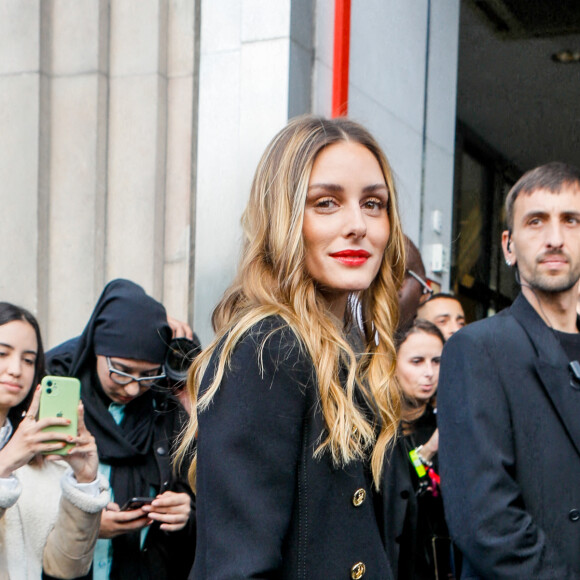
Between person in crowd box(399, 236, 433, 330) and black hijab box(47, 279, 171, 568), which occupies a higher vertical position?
person in crowd box(399, 236, 433, 330)

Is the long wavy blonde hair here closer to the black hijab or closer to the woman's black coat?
the woman's black coat

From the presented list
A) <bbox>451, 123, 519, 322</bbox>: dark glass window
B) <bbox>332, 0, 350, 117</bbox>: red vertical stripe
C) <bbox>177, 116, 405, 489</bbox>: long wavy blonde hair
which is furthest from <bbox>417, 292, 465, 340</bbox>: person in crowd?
<bbox>451, 123, 519, 322</bbox>: dark glass window

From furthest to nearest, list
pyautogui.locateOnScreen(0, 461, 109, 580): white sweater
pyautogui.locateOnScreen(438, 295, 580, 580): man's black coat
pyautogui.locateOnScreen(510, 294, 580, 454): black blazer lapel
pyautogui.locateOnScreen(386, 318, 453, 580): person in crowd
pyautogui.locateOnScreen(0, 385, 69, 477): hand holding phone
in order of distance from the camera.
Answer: pyautogui.locateOnScreen(386, 318, 453, 580): person in crowd, pyautogui.locateOnScreen(0, 461, 109, 580): white sweater, pyautogui.locateOnScreen(0, 385, 69, 477): hand holding phone, pyautogui.locateOnScreen(510, 294, 580, 454): black blazer lapel, pyautogui.locateOnScreen(438, 295, 580, 580): man's black coat

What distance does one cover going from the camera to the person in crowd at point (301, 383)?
166cm

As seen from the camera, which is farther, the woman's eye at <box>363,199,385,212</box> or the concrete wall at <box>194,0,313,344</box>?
the concrete wall at <box>194,0,313,344</box>

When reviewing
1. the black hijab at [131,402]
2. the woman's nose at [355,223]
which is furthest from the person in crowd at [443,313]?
the woman's nose at [355,223]

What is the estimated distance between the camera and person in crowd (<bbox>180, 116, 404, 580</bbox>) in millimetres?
1660

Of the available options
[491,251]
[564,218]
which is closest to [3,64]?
[564,218]

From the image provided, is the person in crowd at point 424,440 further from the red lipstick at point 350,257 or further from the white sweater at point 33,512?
the white sweater at point 33,512

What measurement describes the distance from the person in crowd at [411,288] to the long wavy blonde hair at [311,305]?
99.8 inches

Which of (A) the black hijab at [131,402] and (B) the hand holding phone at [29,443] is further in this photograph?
(A) the black hijab at [131,402]

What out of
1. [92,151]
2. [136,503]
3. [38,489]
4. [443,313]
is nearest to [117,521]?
[136,503]

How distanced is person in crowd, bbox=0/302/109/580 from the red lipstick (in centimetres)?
159

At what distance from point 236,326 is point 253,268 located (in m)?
0.19
